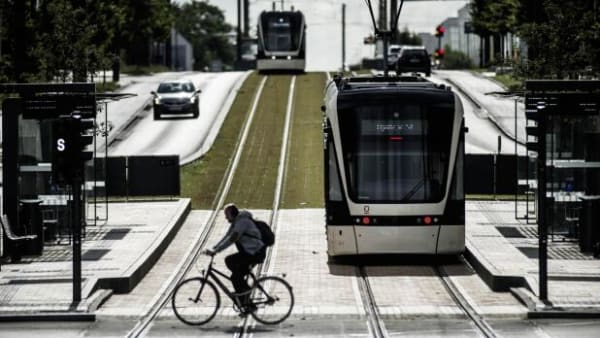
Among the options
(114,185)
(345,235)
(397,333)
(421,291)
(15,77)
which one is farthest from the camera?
(15,77)

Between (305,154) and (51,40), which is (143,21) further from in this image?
(51,40)

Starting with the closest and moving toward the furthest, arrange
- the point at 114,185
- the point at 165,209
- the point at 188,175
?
the point at 165,209 < the point at 114,185 < the point at 188,175

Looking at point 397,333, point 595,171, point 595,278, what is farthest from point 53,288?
point 595,171

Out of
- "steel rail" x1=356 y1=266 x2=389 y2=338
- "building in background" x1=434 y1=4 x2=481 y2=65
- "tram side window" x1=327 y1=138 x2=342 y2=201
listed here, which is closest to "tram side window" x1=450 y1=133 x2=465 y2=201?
"tram side window" x1=327 y1=138 x2=342 y2=201

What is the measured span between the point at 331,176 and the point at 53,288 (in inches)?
227

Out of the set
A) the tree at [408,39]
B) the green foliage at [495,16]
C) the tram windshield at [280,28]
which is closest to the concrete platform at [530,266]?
the green foliage at [495,16]

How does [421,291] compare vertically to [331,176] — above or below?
below

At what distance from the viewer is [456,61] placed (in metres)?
123

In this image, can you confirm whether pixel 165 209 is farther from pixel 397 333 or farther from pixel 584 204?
pixel 397 333

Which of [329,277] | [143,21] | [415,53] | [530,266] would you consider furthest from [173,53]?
[530,266]

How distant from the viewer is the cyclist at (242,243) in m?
19.8

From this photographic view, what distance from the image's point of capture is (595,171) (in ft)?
91.9

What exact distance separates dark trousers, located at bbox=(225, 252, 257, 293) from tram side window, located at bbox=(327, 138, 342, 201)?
626cm

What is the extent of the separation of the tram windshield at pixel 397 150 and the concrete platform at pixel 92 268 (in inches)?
167
